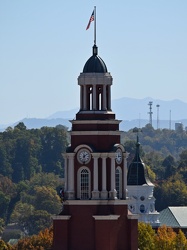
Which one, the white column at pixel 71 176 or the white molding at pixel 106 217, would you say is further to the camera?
the white column at pixel 71 176

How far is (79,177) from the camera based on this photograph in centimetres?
6206

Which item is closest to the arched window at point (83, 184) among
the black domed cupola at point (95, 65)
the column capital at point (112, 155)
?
the column capital at point (112, 155)

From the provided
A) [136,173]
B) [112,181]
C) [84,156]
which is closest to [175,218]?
[136,173]

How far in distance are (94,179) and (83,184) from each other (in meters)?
0.49

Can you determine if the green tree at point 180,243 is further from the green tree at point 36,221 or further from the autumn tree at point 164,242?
the green tree at point 36,221

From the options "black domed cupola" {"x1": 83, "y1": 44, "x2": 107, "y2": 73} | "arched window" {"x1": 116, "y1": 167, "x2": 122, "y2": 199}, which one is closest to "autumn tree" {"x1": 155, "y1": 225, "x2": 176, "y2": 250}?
"arched window" {"x1": 116, "y1": 167, "x2": 122, "y2": 199}

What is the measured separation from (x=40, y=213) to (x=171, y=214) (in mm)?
31421

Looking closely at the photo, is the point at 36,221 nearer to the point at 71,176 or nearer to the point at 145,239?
the point at 145,239

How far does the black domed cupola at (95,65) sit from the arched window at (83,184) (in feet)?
10.8

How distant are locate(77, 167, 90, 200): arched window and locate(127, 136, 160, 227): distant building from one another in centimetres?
6410

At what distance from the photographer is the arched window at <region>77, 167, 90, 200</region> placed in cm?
6191

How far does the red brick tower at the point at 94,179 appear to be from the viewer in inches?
2426

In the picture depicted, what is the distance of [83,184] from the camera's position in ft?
204

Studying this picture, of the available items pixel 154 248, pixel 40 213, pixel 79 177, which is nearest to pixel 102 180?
pixel 79 177
